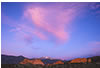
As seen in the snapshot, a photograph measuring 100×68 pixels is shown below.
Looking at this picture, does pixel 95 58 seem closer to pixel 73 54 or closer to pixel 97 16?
pixel 73 54

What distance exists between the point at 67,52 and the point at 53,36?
61cm

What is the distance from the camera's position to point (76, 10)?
143 inches

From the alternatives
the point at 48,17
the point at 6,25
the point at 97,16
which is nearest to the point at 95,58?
the point at 97,16

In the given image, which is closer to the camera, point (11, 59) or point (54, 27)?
point (11, 59)

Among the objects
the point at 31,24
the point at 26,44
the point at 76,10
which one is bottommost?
the point at 26,44

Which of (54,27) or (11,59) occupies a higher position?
(54,27)

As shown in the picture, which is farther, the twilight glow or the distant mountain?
the twilight glow

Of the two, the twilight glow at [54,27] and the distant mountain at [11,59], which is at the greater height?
the twilight glow at [54,27]

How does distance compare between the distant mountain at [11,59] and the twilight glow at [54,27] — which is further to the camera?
the twilight glow at [54,27]

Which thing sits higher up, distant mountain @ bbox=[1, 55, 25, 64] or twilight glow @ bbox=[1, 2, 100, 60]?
twilight glow @ bbox=[1, 2, 100, 60]

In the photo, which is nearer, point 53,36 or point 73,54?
point 73,54

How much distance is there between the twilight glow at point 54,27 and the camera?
3.48 m

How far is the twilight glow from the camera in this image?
3.48 m

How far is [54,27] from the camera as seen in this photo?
11.9 feet
